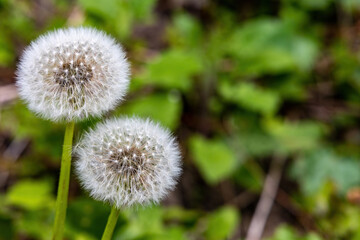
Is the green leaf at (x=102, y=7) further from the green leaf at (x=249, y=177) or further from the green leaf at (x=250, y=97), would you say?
the green leaf at (x=249, y=177)

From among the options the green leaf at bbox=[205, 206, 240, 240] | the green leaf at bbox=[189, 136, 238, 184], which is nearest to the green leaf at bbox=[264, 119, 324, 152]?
the green leaf at bbox=[189, 136, 238, 184]

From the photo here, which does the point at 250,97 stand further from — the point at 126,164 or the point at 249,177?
the point at 126,164

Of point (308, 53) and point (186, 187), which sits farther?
point (308, 53)

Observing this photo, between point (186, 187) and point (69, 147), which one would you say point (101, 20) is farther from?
point (69, 147)

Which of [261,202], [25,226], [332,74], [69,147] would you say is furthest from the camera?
[332,74]

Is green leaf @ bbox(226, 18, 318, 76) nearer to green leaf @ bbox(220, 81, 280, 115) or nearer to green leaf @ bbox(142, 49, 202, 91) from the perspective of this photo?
green leaf @ bbox(220, 81, 280, 115)

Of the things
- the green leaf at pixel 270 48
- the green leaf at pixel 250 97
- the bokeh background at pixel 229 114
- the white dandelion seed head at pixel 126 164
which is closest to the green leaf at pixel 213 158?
the bokeh background at pixel 229 114

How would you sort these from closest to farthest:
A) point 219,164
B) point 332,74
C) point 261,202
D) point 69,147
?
point 69,147, point 219,164, point 261,202, point 332,74

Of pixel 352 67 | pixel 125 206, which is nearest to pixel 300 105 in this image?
pixel 352 67

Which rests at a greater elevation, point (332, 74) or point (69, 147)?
point (69, 147)
